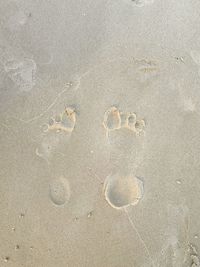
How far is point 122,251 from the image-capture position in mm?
3473

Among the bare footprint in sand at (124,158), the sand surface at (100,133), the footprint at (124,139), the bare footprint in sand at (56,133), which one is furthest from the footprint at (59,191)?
the footprint at (124,139)

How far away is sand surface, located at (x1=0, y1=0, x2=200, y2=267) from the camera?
137 inches

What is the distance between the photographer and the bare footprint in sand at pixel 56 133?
11.8 feet

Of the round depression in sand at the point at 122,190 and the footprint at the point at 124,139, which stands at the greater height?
the footprint at the point at 124,139

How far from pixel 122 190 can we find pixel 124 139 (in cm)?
41

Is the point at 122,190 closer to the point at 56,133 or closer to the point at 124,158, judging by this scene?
the point at 124,158

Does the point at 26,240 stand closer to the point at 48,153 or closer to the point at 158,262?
the point at 48,153

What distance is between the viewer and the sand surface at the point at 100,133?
11.4ft

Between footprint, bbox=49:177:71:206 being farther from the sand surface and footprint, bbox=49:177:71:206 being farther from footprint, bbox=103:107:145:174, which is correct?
footprint, bbox=103:107:145:174

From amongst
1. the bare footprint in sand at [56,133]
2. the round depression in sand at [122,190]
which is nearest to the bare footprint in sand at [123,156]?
the round depression in sand at [122,190]

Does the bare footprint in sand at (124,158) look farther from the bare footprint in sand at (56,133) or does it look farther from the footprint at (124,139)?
the bare footprint in sand at (56,133)

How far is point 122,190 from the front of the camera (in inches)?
139

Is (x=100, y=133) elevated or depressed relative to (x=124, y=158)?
elevated

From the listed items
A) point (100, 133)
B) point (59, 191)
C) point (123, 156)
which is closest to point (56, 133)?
point (100, 133)
